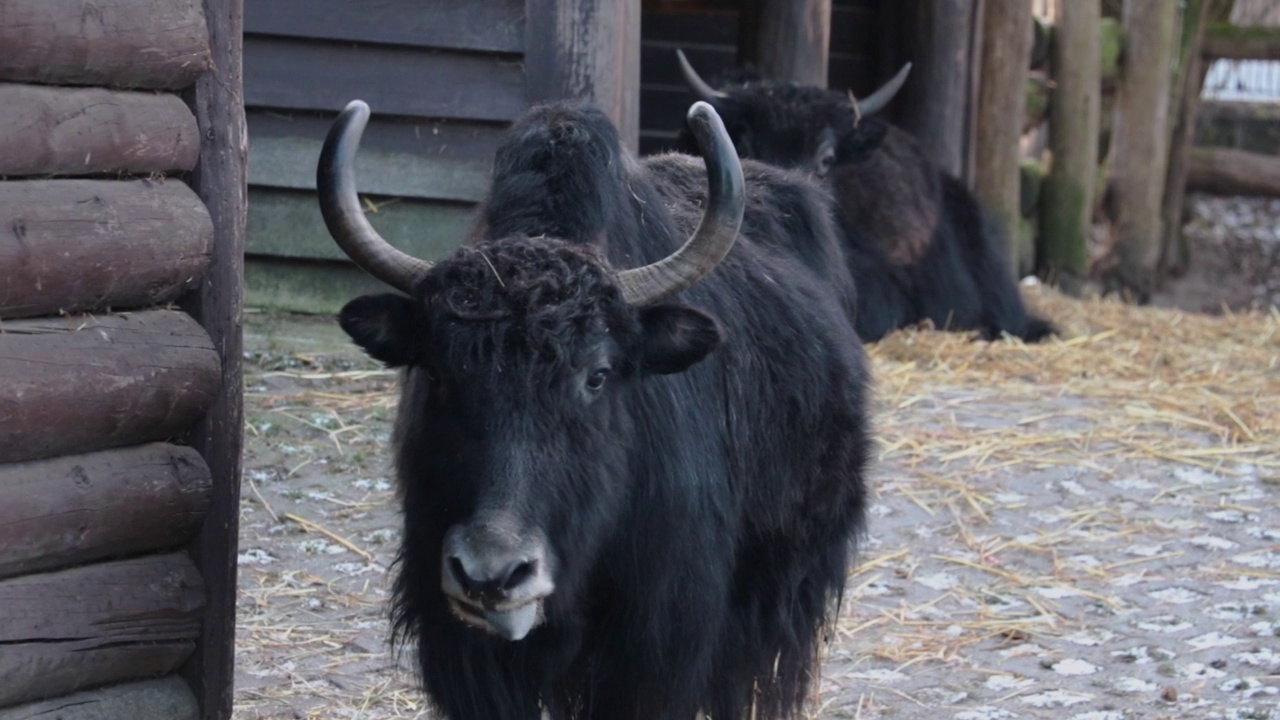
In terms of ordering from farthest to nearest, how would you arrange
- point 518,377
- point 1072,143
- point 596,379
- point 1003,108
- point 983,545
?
point 1072,143
point 1003,108
point 983,545
point 596,379
point 518,377

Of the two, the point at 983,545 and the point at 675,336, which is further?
the point at 983,545

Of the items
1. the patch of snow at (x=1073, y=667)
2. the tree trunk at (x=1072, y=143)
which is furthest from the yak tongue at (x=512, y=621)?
the tree trunk at (x=1072, y=143)

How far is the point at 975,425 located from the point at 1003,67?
17.0 feet

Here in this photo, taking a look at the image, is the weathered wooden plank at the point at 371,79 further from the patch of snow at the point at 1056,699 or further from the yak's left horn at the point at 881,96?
the patch of snow at the point at 1056,699

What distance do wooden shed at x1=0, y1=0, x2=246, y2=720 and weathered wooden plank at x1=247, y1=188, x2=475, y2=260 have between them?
4.26m

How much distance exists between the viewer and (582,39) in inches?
321

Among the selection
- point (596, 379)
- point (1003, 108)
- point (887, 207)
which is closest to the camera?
point (596, 379)

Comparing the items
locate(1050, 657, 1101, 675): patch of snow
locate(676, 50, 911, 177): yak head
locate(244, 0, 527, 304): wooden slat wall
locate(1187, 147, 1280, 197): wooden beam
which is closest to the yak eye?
locate(1050, 657, 1101, 675): patch of snow

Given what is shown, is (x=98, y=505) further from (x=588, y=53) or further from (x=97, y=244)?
(x=588, y=53)

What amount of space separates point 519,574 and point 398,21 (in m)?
5.66

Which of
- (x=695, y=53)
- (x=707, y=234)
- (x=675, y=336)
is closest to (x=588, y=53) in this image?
(x=707, y=234)

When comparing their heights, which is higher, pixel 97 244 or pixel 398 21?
pixel 398 21

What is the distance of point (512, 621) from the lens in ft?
11.9

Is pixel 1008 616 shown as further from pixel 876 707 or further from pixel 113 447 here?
pixel 113 447
